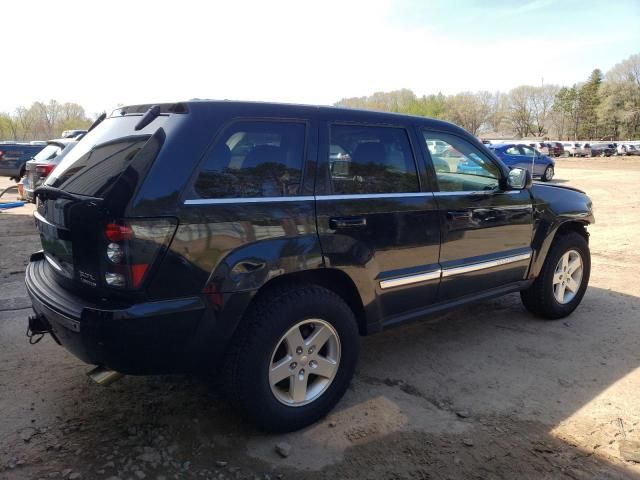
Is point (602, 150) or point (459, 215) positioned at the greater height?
point (602, 150)

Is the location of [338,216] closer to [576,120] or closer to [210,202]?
[210,202]

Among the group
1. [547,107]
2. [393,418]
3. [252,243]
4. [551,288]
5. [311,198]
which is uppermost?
[547,107]

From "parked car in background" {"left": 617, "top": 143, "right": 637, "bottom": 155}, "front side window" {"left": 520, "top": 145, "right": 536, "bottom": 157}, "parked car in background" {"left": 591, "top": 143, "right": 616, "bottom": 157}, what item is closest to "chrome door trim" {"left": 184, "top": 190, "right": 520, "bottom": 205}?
"front side window" {"left": 520, "top": 145, "right": 536, "bottom": 157}

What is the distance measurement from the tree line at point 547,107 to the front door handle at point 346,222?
70396 millimetres

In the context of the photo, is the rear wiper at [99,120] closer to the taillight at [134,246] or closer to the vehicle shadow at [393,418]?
the taillight at [134,246]

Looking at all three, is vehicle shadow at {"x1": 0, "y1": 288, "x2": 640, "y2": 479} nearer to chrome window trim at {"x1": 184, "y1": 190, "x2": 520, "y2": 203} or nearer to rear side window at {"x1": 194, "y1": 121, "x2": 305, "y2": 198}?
chrome window trim at {"x1": 184, "y1": 190, "x2": 520, "y2": 203}

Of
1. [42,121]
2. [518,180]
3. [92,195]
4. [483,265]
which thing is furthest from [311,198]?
[42,121]

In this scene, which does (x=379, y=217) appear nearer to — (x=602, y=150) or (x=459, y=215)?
(x=459, y=215)

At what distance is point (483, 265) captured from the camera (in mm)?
3955

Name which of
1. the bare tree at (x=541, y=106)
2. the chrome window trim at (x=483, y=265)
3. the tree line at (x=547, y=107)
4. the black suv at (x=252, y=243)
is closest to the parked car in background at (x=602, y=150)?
the tree line at (x=547, y=107)

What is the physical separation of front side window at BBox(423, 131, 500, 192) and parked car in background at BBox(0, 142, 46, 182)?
14749 mm

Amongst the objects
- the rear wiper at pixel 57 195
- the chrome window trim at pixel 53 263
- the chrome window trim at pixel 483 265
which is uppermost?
the rear wiper at pixel 57 195

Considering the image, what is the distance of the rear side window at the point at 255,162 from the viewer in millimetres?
2635

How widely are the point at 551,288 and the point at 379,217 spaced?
2358 mm
